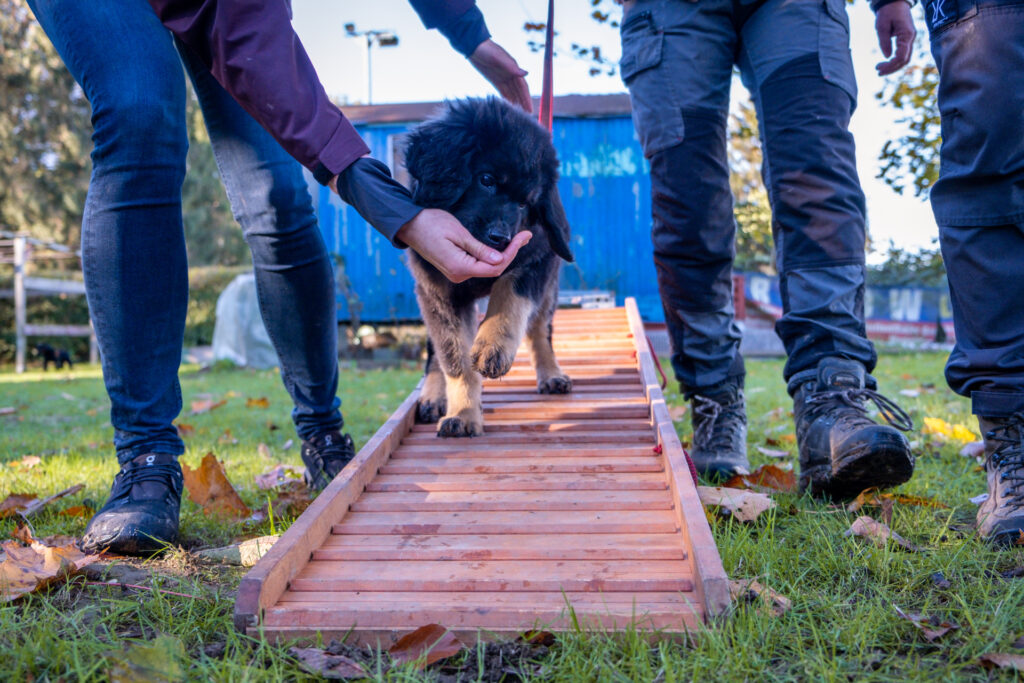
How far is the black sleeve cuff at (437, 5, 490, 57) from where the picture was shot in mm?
2547

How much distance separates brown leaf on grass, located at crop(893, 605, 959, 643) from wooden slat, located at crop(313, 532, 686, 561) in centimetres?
41

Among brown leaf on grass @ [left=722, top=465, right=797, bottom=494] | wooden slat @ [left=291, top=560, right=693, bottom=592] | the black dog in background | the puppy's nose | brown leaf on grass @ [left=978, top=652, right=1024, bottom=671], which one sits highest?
the puppy's nose

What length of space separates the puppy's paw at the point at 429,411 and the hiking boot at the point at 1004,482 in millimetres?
1801

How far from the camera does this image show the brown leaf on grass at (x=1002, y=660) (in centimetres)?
107

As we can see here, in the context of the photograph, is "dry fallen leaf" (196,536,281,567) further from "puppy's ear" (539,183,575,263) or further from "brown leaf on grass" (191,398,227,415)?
"brown leaf on grass" (191,398,227,415)

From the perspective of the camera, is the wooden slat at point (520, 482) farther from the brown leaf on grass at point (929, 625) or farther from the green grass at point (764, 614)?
the brown leaf on grass at point (929, 625)

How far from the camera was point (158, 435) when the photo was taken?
6.39ft

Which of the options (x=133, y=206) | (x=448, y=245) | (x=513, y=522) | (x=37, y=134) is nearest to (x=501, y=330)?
(x=448, y=245)

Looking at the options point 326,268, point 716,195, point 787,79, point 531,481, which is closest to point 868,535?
point 531,481

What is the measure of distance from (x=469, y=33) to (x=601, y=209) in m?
8.71

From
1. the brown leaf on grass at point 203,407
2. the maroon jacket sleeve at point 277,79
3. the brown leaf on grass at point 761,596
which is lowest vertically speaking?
the brown leaf on grass at point 203,407

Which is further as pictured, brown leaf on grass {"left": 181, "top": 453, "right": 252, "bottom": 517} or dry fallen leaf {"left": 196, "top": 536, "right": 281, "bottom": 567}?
brown leaf on grass {"left": 181, "top": 453, "right": 252, "bottom": 517}

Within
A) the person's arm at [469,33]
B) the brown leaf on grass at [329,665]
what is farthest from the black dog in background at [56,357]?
the brown leaf on grass at [329,665]

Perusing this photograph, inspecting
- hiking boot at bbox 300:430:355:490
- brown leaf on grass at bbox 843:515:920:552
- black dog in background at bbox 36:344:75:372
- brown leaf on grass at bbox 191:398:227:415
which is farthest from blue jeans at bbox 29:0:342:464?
black dog in background at bbox 36:344:75:372
